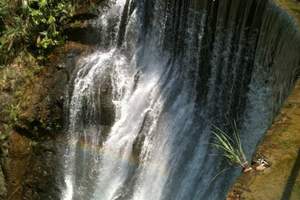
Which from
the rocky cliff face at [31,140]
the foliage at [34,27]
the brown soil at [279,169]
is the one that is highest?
the foliage at [34,27]

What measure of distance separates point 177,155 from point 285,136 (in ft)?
10.5

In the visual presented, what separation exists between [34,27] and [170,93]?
233 centimetres

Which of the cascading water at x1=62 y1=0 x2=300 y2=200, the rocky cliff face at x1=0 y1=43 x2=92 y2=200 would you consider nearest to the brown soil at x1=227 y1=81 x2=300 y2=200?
the cascading water at x1=62 y1=0 x2=300 y2=200

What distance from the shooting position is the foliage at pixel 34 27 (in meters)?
8.61

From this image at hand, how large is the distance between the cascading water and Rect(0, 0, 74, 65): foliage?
57cm

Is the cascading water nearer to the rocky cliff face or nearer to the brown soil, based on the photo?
the rocky cliff face

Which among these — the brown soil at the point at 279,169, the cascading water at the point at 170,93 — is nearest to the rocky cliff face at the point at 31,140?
the cascading water at the point at 170,93

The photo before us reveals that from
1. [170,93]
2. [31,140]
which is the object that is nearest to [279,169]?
[170,93]

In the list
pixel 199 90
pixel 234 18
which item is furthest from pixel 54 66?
pixel 234 18

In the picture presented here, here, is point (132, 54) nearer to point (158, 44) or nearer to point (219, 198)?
point (158, 44)

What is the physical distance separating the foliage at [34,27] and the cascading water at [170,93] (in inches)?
22.5

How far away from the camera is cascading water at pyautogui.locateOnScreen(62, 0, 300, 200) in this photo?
639 centimetres

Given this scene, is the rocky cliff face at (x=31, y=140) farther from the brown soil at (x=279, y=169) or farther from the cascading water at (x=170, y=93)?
the brown soil at (x=279, y=169)

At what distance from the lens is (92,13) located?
8.66 meters
